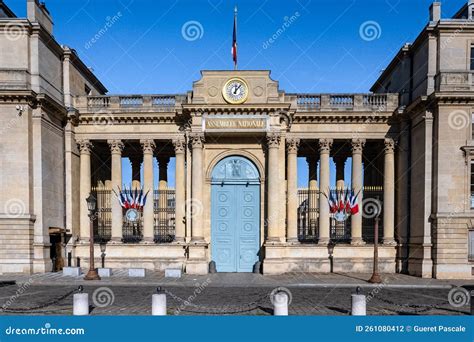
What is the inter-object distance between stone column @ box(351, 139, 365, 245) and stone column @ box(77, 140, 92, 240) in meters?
17.3

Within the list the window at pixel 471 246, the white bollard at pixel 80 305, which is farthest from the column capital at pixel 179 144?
the window at pixel 471 246

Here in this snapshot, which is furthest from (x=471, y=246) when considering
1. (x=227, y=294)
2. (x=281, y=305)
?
(x=281, y=305)

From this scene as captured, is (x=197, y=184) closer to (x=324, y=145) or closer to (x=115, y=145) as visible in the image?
(x=115, y=145)

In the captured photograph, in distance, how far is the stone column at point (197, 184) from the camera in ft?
81.8

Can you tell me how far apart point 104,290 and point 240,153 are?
12187mm

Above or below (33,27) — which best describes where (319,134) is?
below

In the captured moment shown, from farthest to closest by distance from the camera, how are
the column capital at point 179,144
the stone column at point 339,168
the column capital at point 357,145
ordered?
the stone column at point 339,168
the column capital at point 179,144
the column capital at point 357,145

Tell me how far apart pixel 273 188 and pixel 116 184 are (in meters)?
10.2

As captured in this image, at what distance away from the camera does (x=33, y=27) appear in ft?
77.5

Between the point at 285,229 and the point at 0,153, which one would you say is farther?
the point at 285,229

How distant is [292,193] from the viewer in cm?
2608

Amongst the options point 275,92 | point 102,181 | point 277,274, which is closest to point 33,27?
point 102,181

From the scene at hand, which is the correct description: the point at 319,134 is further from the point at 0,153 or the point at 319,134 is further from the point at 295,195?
the point at 0,153

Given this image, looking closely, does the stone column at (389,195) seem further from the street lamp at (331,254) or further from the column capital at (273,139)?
the column capital at (273,139)
